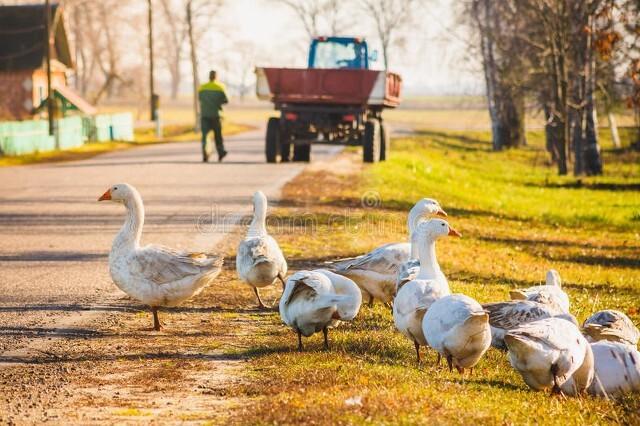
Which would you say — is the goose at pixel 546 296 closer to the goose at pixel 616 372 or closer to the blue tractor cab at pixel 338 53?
the goose at pixel 616 372

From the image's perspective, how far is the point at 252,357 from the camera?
8.85 metres

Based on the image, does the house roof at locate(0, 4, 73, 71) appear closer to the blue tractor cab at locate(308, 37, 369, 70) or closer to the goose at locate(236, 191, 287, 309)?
the blue tractor cab at locate(308, 37, 369, 70)

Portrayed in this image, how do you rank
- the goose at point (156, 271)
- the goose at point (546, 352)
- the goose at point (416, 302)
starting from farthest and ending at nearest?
the goose at point (156, 271), the goose at point (416, 302), the goose at point (546, 352)

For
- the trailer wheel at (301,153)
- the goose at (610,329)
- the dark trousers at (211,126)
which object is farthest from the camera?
the trailer wheel at (301,153)

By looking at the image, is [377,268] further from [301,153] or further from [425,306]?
[301,153]

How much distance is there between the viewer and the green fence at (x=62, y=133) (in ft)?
122

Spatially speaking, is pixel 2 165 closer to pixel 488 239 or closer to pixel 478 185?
pixel 478 185

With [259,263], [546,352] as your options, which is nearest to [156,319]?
[259,263]

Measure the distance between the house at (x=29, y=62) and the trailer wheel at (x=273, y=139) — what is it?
2733 centimetres

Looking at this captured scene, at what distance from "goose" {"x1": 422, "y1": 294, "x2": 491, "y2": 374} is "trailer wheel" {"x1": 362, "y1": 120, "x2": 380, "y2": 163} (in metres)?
21.5

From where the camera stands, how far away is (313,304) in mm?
8742

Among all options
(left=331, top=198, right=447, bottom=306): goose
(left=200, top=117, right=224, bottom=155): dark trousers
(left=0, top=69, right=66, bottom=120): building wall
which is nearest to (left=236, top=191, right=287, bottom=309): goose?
(left=331, top=198, right=447, bottom=306): goose

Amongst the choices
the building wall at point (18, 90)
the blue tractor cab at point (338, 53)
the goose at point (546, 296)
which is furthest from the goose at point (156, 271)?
the building wall at point (18, 90)

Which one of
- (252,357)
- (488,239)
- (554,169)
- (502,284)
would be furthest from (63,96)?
(252,357)
